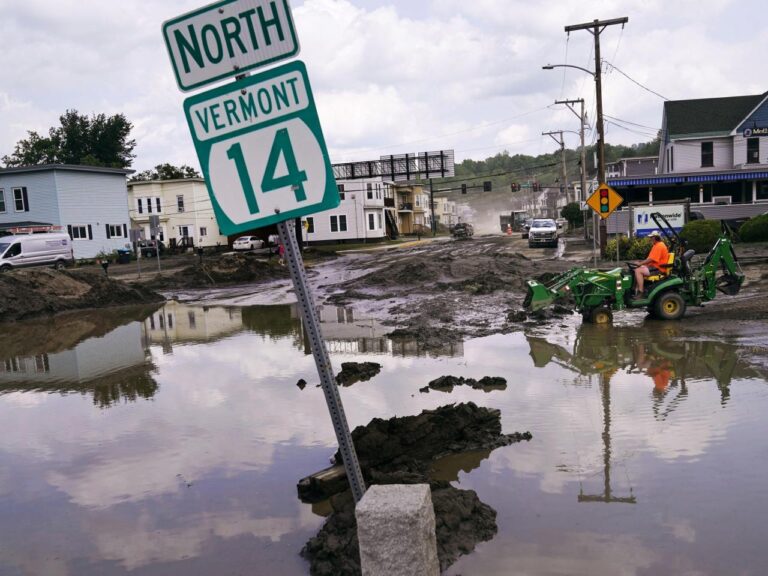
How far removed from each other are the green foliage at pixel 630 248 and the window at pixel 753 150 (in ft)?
71.5

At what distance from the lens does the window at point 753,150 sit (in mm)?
47062

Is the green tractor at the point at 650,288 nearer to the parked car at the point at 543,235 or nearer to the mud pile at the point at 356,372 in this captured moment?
the mud pile at the point at 356,372

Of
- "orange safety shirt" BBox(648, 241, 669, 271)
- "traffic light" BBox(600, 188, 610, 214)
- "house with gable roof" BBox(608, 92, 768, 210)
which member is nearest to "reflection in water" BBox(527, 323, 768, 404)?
"orange safety shirt" BBox(648, 241, 669, 271)

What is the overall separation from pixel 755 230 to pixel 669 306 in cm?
2033

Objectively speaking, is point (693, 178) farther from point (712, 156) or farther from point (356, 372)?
point (356, 372)

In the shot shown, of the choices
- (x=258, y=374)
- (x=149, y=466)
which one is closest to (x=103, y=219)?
(x=258, y=374)

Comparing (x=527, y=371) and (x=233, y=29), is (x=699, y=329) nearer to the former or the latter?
(x=527, y=371)

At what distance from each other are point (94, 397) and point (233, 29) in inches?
342

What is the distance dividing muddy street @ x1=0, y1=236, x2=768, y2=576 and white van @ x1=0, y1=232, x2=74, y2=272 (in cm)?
2245

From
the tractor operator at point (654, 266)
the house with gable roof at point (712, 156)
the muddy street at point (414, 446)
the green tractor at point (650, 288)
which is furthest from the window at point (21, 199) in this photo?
the tractor operator at point (654, 266)

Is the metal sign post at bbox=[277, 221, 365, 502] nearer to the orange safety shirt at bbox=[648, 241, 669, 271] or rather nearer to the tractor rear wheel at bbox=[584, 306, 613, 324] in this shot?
the tractor rear wheel at bbox=[584, 306, 613, 324]

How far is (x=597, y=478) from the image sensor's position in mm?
6633

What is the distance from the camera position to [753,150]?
4725 centimetres

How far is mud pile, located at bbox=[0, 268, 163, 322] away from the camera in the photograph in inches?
877
